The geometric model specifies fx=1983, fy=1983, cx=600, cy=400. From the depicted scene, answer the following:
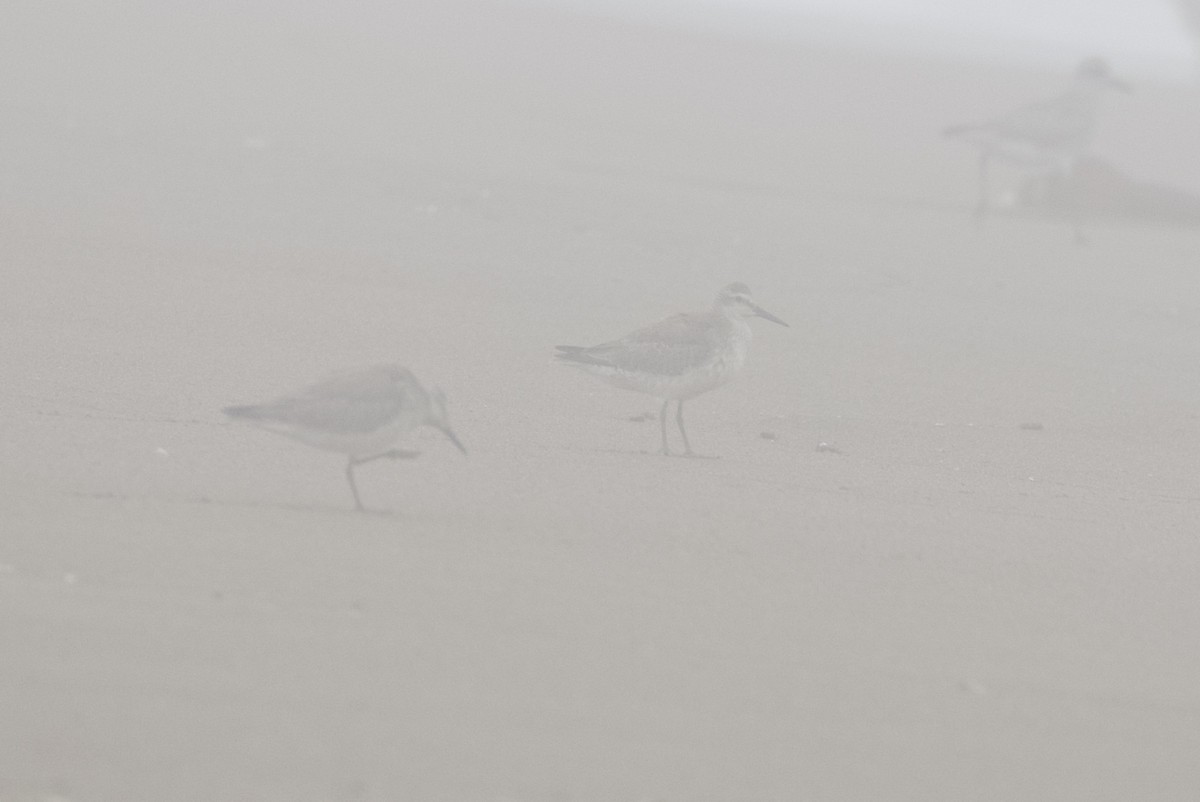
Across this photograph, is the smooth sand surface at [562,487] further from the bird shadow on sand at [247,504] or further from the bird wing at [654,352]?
the bird wing at [654,352]

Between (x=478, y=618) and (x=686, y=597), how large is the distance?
2.35 ft

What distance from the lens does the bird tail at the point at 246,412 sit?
6562mm

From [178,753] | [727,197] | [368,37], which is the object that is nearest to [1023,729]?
[178,753]

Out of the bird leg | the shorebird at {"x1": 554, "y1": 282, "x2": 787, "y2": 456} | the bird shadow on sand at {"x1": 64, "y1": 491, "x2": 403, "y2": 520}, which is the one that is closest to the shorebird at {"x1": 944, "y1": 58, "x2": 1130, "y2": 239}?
the shorebird at {"x1": 554, "y1": 282, "x2": 787, "y2": 456}

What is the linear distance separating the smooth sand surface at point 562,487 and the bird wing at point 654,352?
0.33m

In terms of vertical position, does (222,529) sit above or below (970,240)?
above

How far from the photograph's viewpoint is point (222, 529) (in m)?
6.21

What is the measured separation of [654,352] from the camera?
8500 millimetres

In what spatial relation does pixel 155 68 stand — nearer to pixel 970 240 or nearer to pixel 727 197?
pixel 727 197

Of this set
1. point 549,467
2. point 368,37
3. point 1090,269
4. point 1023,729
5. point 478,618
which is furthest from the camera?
point 368,37

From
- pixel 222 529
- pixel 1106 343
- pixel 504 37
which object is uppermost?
pixel 222 529

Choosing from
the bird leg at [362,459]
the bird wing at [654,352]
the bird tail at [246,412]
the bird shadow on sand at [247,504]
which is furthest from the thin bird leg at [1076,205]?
the bird tail at [246,412]

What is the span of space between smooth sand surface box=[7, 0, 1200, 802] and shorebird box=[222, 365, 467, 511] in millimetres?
222

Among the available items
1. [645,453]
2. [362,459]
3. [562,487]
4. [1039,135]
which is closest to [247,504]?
[362,459]
